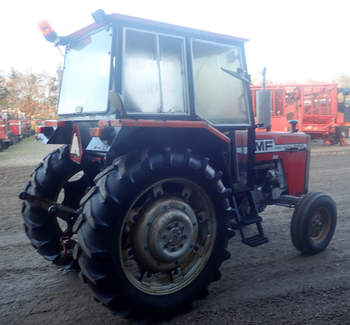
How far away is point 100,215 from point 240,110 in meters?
1.92

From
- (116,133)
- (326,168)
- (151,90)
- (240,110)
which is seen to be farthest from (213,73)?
(326,168)

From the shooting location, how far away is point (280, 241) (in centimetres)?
429

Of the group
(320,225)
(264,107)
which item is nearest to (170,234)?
(264,107)

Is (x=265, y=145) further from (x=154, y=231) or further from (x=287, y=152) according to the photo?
(x=154, y=231)

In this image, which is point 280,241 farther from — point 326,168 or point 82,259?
point 326,168

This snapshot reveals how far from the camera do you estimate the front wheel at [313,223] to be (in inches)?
147

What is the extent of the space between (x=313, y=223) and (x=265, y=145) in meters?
1.03

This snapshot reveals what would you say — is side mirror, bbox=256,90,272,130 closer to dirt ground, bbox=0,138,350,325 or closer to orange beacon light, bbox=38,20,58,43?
dirt ground, bbox=0,138,350,325

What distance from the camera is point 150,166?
2502mm

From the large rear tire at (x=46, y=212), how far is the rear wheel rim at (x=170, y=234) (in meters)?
0.90

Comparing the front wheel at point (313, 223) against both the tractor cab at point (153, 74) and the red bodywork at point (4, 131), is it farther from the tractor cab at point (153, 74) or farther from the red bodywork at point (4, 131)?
the red bodywork at point (4, 131)

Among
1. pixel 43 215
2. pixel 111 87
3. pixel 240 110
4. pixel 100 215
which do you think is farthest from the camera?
pixel 240 110

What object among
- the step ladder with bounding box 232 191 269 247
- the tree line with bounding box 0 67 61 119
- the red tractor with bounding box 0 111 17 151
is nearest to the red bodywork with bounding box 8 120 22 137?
the red tractor with bounding box 0 111 17 151

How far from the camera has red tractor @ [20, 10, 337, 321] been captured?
245 centimetres
